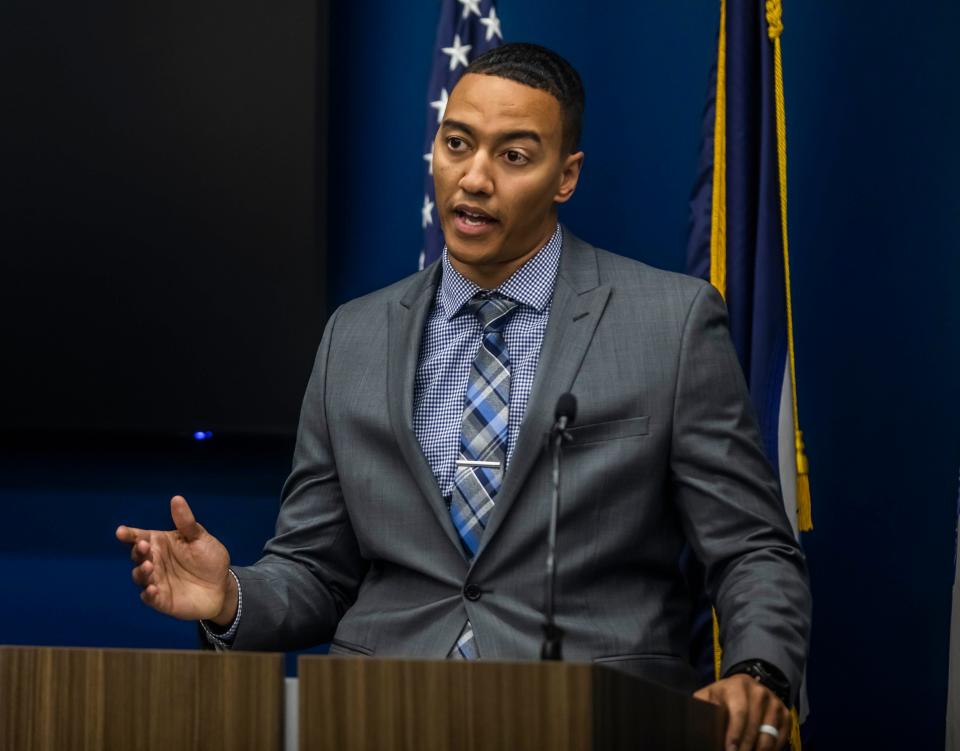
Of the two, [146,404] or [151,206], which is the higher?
[151,206]

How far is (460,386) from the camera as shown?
252cm

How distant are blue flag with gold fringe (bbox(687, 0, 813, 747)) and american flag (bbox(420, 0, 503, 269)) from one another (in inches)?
20.0

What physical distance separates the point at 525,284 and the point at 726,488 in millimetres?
533

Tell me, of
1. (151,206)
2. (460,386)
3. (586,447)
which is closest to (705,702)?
(586,447)

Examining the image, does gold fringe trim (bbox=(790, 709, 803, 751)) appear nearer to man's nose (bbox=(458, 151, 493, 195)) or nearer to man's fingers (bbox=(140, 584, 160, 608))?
man's nose (bbox=(458, 151, 493, 195))

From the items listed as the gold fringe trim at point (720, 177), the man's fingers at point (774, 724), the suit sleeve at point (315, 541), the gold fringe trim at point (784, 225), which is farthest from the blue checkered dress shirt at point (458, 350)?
the man's fingers at point (774, 724)

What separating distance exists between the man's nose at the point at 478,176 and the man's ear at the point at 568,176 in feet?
0.52

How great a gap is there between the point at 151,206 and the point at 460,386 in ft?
3.51

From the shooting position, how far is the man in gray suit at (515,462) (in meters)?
2.34

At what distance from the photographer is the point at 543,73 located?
2.58m

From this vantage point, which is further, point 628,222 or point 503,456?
point 628,222

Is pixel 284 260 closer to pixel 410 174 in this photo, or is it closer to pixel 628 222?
pixel 410 174

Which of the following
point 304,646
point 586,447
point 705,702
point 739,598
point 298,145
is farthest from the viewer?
point 298,145

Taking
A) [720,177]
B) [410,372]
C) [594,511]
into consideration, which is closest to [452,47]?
[720,177]
